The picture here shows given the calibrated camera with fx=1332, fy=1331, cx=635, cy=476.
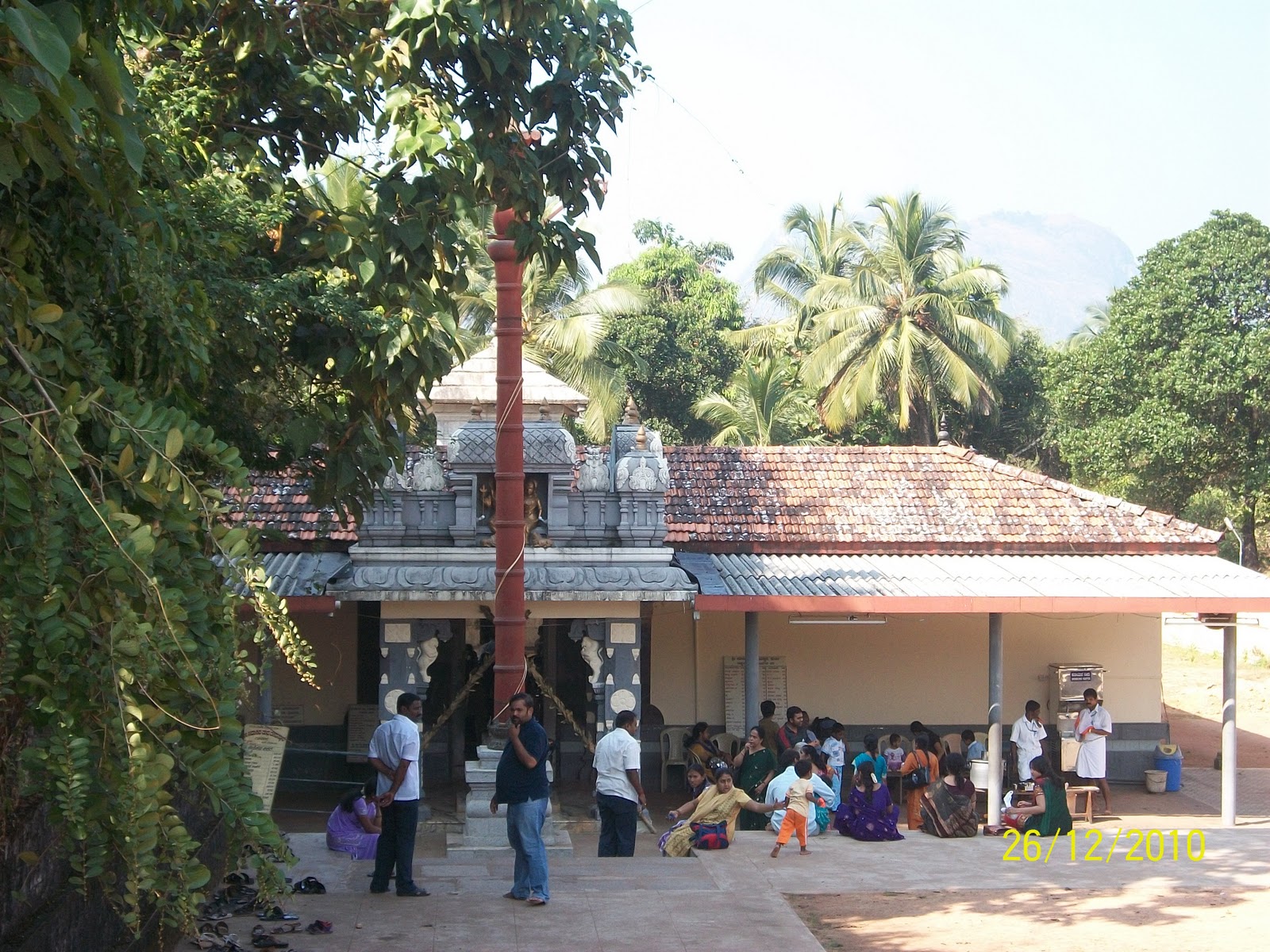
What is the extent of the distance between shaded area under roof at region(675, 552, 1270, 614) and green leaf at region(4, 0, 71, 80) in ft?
33.1

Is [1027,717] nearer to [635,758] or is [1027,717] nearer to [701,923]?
[635,758]

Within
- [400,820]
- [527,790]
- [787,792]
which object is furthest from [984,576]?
[400,820]

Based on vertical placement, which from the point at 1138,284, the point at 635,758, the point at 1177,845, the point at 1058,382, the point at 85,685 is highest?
the point at 1138,284

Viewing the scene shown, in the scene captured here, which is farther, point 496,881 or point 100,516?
point 496,881

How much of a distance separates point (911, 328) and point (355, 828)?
2009 centimetres

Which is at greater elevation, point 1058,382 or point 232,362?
point 1058,382

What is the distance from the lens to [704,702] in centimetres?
1562

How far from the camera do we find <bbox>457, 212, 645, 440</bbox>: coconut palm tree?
80.8ft

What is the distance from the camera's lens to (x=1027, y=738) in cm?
Answer: 1397

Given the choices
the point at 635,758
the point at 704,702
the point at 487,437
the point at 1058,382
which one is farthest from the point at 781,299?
the point at 635,758

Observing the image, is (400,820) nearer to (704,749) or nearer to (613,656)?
(613,656)

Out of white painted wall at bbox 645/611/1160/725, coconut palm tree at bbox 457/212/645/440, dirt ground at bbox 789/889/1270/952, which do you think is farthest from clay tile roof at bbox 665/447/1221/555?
coconut palm tree at bbox 457/212/645/440

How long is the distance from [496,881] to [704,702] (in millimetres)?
6809
